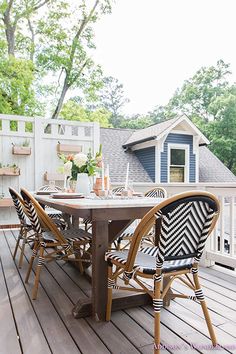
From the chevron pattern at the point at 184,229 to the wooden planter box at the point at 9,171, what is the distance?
4315 millimetres

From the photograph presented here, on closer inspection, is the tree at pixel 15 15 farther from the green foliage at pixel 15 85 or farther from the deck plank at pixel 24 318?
the deck plank at pixel 24 318

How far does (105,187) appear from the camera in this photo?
9.42 feet

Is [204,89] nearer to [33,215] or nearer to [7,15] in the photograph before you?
[7,15]

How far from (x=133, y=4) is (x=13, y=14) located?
395cm

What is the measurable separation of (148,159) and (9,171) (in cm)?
511

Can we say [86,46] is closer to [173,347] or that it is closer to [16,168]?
[16,168]

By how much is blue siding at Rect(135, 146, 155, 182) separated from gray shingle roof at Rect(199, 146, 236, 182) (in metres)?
2.38

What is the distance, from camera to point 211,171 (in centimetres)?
1084

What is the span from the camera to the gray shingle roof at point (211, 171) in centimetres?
1064

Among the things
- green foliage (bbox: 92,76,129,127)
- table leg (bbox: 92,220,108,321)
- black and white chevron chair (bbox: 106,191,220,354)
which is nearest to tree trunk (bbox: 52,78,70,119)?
table leg (bbox: 92,220,108,321)

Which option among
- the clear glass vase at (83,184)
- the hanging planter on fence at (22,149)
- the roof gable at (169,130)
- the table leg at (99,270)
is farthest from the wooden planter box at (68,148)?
the table leg at (99,270)

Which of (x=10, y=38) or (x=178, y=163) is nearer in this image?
(x=10, y=38)

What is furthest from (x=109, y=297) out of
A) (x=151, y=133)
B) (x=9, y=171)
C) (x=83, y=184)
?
(x=151, y=133)

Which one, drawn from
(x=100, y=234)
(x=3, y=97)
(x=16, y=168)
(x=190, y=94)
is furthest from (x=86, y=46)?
(x=190, y=94)
